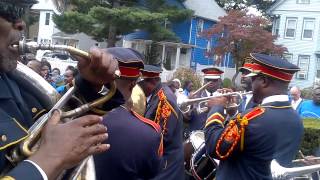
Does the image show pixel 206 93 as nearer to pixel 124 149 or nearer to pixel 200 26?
pixel 124 149

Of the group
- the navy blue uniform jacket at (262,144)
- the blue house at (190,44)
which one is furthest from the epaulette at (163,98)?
the blue house at (190,44)

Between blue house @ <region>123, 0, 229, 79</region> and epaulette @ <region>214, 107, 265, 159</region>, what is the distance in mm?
33755

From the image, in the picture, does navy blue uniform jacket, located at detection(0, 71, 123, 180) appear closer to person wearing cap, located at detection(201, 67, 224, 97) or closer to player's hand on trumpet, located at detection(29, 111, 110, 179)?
player's hand on trumpet, located at detection(29, 111, 110, 179)

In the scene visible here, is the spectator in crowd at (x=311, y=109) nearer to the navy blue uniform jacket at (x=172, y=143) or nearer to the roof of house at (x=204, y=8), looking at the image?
the navy blue uniform jacket at (x=172, y=143)

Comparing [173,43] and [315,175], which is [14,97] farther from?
[173,43]

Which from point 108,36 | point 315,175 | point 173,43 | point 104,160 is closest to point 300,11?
point 173,43

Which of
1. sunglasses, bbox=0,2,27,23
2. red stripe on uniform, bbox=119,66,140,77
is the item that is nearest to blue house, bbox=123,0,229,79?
red stripe on uniform, bbox=119,66,140,77

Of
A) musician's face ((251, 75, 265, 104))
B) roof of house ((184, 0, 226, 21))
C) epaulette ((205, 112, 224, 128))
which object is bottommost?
epaulette ((205, 112, 224, 128))

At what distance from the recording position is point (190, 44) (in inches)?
1591

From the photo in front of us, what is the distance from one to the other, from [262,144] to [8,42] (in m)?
2.66

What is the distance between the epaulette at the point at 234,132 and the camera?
4180 mm

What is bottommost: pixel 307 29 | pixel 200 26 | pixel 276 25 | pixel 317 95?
pixel 317 95

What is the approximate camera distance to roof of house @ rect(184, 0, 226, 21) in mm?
41625

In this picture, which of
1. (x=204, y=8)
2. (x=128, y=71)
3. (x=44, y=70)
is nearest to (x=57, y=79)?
(x=44, y=70)
